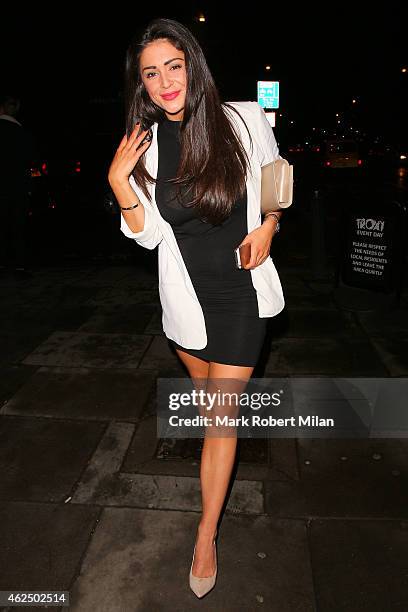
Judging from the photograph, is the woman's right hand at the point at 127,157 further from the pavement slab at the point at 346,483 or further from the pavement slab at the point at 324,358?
the pavement slab at the point at 324,358

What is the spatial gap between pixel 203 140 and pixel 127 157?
320 millimetres

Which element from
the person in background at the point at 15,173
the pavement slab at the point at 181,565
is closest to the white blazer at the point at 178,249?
the pavement slab at the point at 181,565

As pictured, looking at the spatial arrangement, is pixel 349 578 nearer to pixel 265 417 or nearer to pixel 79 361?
pixel 265 417

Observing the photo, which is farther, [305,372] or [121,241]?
[121,241]

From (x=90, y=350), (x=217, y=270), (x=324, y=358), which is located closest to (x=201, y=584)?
(x=217, y=270)

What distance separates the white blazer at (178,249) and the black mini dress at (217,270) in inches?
1.1

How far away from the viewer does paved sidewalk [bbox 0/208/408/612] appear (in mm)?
2092

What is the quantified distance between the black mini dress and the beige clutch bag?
0.37ft

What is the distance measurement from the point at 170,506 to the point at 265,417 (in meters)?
1.04

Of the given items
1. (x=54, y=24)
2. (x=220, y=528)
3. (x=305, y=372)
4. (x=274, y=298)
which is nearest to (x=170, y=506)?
(x=220, y=528)

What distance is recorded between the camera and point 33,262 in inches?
313

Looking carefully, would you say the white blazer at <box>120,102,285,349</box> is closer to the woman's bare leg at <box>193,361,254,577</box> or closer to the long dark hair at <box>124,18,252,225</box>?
the long dark hair at <box>124,18,252,225</box>

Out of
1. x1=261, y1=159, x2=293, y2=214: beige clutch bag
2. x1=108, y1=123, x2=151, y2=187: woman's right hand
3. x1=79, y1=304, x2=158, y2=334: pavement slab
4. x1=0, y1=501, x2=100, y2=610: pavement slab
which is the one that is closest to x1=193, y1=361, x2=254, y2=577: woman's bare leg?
x1=0, y1=501, x2=100, y2=610: pavement slab

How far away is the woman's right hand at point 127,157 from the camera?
6.46ft
